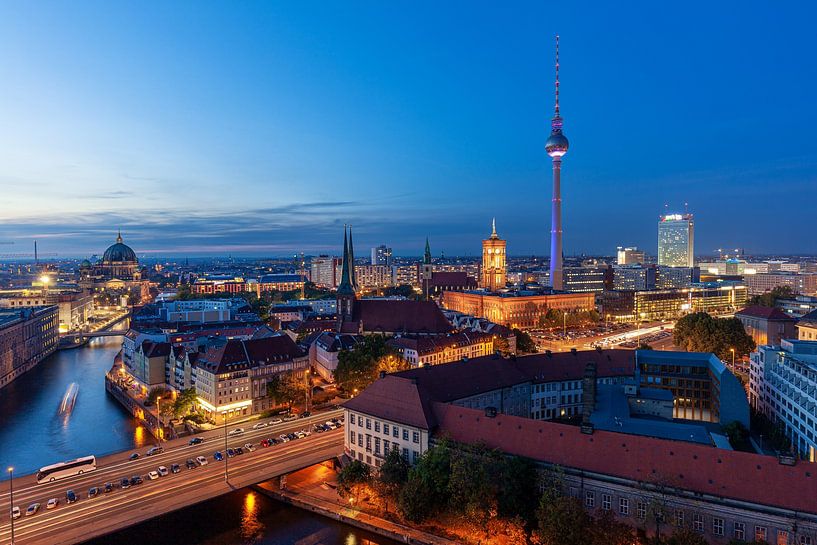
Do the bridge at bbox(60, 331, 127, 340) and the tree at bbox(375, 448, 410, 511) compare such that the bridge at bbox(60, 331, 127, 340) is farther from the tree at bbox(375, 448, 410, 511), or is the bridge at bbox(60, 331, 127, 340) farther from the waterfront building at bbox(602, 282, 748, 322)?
the waterfront building at bbox(602, 282, 748, 322)

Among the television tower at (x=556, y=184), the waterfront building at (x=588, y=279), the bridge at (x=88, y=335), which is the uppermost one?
the television tower at (x=556, y=184)

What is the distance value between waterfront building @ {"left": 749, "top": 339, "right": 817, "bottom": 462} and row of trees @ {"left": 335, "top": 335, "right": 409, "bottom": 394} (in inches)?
1391

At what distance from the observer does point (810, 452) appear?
3809 cm

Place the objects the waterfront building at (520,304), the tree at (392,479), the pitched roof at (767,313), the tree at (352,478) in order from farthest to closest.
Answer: the waterfront building at (520,304) → the pitched roof at (767,313) → the tree at (352,478) → the tree at (392,479)

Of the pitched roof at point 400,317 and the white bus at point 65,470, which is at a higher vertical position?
the pitched roof at point 400,317

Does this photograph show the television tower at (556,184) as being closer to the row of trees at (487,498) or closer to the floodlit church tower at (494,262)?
the floodlit church tower at (494,262)

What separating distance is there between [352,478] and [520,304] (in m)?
95.2

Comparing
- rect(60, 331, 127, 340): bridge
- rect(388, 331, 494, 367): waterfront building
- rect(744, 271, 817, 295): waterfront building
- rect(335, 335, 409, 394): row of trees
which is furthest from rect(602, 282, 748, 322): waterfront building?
rect(60, 331, 127, 340): bridge

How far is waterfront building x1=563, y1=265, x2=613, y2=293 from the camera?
185 metres

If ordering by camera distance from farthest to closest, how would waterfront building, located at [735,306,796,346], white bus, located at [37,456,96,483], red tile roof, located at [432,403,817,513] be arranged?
1. waterfront building, located at [735,306,796,346]
2. white bus, located at [37,456,96,483]
3. red tile roof, located at [432,403,817,513]

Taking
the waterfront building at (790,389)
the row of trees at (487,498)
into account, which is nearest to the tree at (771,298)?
the waterfront building at (790,389)

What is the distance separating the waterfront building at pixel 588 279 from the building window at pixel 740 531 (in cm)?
16166

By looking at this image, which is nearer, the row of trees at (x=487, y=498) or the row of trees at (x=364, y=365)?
the row of trees at (x=487, y=498)

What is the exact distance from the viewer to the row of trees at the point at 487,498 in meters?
26.3
